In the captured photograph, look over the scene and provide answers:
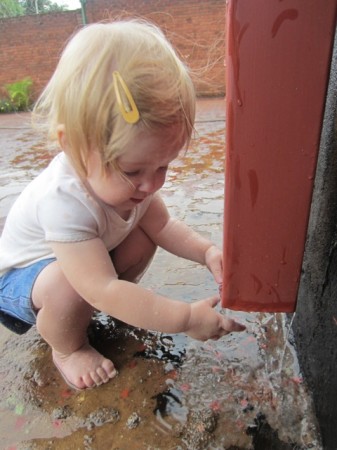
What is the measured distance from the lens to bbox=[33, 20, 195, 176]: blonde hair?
1.10 meters

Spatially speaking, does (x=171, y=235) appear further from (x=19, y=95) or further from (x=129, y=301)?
(x=19, y=95)

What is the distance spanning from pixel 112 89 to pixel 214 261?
78 cm

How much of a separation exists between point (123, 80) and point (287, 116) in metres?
0.40

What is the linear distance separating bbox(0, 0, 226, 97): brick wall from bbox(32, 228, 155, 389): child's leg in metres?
10.9

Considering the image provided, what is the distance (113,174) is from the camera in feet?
3.96

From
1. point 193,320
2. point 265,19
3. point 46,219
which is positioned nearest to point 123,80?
point 265,19

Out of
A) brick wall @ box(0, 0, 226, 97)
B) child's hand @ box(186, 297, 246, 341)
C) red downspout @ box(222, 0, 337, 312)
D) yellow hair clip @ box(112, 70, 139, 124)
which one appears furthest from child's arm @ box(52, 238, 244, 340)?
brick wall @ box(0, 0, 226, 97)

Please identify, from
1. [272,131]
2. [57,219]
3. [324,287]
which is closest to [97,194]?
[57,219]

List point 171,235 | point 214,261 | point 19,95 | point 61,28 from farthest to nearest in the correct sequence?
point 61,28
point 19,95
point 171,235
point 214,261

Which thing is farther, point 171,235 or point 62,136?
point 171,235

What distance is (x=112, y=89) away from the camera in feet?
3.59

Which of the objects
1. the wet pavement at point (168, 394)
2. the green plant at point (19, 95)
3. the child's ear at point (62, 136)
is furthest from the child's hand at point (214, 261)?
the green plant at point (19, 95)

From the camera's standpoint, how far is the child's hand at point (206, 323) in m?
1.28

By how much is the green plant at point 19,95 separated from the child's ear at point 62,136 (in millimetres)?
12828
